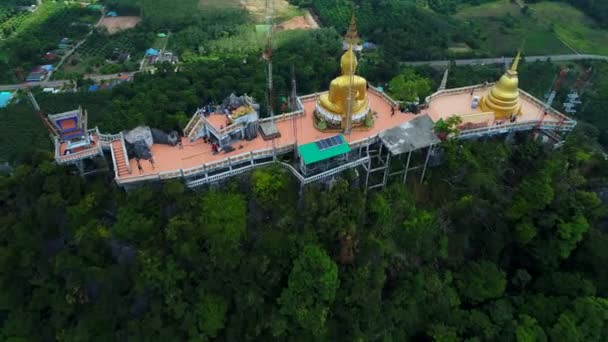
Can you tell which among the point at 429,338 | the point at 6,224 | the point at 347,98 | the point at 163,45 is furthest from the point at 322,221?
the point at 163,45

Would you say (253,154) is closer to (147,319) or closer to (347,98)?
(347,98)

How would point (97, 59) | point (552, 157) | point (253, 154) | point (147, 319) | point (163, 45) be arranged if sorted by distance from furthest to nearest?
point (163, 45)
point (97, 59)
point (552, 157)
point (253, 154)
point (147, 319)

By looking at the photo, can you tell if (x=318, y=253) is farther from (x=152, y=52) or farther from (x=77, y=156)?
(x=152, y=52)

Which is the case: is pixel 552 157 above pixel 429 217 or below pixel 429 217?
above

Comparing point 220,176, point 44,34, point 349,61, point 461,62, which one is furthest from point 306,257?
point 44,34

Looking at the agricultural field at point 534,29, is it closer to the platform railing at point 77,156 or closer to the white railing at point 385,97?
the white railing at point 385,97

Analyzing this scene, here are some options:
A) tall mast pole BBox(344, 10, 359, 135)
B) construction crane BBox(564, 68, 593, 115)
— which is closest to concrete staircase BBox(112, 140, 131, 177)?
tall mast pole BBox(344, 10, 359, 135)
